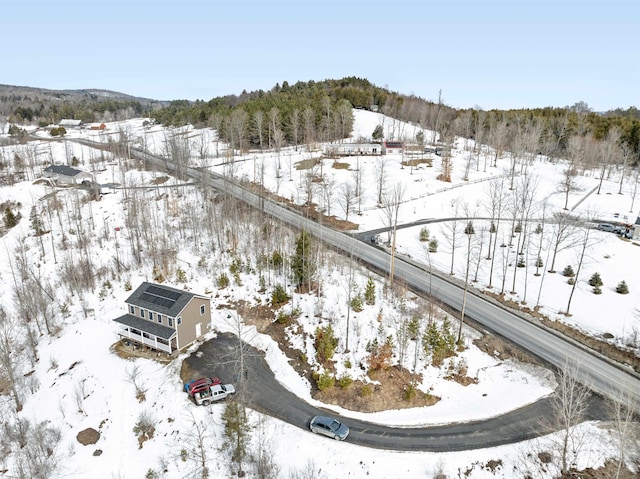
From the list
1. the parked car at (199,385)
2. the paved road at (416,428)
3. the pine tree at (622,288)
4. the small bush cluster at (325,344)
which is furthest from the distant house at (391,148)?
the parked car at (199,385)

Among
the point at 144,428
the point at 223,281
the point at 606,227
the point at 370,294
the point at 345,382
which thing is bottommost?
the point at 144,428

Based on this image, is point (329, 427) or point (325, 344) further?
point (325, 344)

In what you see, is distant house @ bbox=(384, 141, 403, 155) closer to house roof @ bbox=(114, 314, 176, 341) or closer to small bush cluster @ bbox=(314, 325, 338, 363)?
small bush cluster @ bbox=(314, 325, 338, 363)

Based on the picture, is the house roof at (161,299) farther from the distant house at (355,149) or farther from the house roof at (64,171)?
the distant house at (355,149)

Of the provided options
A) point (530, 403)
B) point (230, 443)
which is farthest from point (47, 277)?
point (530, 403)

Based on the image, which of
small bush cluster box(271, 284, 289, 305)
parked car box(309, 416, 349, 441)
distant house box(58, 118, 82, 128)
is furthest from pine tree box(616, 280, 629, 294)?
distant house box(58, 118, 82, 128)

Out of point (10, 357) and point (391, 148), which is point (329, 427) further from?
point (391, 148)

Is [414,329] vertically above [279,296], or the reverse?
[414,329]

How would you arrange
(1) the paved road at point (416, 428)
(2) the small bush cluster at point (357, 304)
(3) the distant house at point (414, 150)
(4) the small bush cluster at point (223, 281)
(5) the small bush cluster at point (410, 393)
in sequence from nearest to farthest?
(1) the paved road at point (416, 428) → (5) the small bush cluster at point (410, 393) → (2) the small bush cluster at point (357, 304) → (4) the small bush cluster at point (223, 281) → (3) the distant house at point (414, 150)

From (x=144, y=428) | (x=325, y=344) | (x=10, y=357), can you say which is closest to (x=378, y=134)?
(x=325, y=344)
